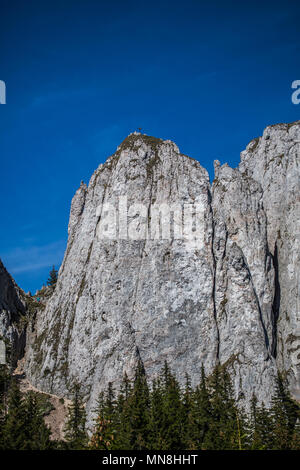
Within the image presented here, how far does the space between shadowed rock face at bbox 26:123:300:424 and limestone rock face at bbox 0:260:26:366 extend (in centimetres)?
353

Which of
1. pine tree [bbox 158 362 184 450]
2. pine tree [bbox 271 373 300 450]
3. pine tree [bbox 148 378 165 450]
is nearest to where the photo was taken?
pine tree [bbox 148 378 165 450]

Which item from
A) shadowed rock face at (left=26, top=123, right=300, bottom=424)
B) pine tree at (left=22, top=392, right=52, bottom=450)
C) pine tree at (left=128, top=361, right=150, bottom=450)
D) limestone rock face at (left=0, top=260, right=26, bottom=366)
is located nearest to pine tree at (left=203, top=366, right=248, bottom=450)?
pine tree at (left=128, top=361, right=150, bottom=450)

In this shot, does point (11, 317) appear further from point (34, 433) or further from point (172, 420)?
point (172, 420)

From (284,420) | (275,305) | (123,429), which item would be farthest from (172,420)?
(275,305)

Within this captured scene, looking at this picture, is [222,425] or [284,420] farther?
[284,420]

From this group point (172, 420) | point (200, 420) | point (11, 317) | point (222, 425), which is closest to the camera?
point (172, 420)

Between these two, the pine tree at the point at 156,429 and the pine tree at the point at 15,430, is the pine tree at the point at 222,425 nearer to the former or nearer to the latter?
the pine tree at the point at 156,429

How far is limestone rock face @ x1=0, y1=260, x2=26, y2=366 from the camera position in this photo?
88.9 metres

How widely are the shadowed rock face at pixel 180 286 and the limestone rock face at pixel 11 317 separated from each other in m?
3.53

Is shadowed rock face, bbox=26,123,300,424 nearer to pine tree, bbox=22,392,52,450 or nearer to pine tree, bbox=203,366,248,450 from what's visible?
pine tree, bbox=203,366,248,450

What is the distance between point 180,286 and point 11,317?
3765 centimetres

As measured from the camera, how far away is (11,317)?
3708 inches

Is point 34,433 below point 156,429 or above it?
below
